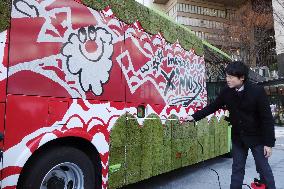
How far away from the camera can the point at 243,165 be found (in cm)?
386

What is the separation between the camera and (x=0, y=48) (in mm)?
Answer: 2727

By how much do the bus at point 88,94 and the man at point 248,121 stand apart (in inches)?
50.5

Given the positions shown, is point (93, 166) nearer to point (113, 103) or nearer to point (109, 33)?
point (113, 103)

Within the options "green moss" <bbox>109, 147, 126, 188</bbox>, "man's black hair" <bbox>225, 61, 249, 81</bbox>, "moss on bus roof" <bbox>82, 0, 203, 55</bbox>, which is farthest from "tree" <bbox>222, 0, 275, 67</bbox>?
"green moss" <bbox>109, 147, 126, 188</bbox>

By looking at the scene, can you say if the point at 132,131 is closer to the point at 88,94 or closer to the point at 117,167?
the point at 117,167

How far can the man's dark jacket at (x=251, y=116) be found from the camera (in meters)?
3.59

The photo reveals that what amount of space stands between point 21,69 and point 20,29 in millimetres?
371

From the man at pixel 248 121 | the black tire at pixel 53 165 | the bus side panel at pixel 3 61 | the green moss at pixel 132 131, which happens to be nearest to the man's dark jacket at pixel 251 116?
the man at pixel 248 121

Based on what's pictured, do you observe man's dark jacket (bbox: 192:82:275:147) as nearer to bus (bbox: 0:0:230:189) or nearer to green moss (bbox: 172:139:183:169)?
bus (bbox: 0:0:230:189)

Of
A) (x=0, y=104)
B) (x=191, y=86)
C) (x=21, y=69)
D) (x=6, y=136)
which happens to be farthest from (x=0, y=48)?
(x=191, y=86)

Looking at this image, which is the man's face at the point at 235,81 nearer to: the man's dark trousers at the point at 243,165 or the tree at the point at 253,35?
the man's dark trousers at the point at 243,165

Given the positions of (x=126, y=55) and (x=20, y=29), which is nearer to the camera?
(x=20, y=29)

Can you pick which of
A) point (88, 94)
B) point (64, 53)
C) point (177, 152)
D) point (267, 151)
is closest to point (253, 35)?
point (177, 152)

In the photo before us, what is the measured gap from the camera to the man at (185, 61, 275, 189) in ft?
11.8
